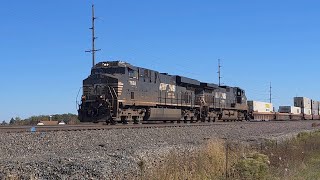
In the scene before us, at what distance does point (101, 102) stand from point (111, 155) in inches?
518

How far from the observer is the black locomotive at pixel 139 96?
22250 mm

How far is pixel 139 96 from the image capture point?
24625mm

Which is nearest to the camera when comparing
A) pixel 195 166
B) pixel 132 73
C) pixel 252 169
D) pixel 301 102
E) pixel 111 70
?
pixel 252 169

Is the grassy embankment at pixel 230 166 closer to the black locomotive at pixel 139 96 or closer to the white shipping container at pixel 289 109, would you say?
the black locomotive at pixel 139 96

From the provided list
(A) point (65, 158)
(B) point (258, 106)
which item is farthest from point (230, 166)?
(B) point (258, 106)

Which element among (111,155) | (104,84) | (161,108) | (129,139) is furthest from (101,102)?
(111,155)

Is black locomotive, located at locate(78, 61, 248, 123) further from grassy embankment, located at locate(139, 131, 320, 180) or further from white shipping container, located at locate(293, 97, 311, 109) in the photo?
white shipping container, located at locate(293, 97, 311, 109)

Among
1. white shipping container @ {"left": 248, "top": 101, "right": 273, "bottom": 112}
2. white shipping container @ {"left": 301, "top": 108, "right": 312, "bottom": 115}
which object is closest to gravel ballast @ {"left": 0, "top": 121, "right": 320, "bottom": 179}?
white shipping container @ {"left": 248, "top": 101, "right": 273, "bottom": 112}

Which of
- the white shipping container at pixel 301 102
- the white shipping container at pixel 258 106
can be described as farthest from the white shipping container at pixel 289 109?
the white shipping container at pixel 301 102

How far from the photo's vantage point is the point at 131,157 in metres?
8.88

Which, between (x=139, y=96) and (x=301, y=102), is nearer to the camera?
(x=139, y=96)

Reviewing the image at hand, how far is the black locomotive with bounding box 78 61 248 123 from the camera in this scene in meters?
22.2

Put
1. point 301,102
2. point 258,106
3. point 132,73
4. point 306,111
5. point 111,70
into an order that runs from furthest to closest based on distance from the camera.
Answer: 1. point 306,111
2. point 301,102
3. point 258,106
4. point 132,73
5. point 111,70

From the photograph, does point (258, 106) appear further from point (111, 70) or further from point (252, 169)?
point (252, 169)
